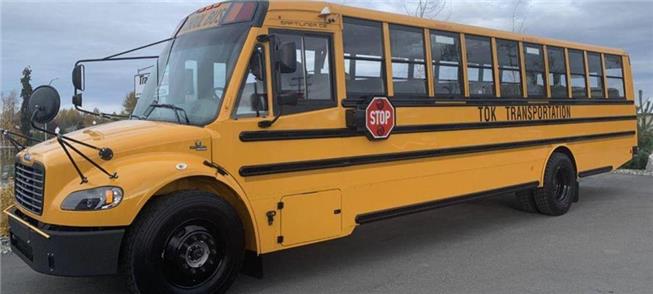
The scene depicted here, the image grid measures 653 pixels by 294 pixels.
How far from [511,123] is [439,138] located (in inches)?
60.4

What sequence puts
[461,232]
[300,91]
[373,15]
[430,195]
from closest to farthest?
[300,91], [373,15], [430,195], [461,232]

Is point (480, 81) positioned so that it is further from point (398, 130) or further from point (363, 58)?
point (363, 58)

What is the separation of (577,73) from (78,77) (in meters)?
7.10

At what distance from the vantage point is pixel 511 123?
24.2 feet

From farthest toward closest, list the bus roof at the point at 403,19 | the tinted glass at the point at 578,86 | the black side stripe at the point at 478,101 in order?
the tinted glass at the point at 578,86 → the black side stripe at the point at 478,101 → the bus roof at the point at 403,19

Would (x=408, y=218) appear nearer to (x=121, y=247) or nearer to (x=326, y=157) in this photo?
(x=326, y=157)

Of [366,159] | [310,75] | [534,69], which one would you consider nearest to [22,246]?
[310,75]

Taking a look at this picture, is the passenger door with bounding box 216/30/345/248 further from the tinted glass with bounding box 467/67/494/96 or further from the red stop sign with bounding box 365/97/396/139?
the tinted glass with bounding box 467/67/494/96

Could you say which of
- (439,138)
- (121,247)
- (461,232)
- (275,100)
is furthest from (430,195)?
(121,247)

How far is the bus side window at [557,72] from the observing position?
8.17 meters

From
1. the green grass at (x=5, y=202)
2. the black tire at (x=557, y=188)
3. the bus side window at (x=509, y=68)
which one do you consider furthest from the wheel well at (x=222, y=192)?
the black tire at (x=557, y=188)

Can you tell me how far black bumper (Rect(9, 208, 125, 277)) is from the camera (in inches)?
158

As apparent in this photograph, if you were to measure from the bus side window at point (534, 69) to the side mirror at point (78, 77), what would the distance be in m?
5.55

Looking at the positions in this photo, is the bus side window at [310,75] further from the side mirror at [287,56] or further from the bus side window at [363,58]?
the bus side window at [363,58]
